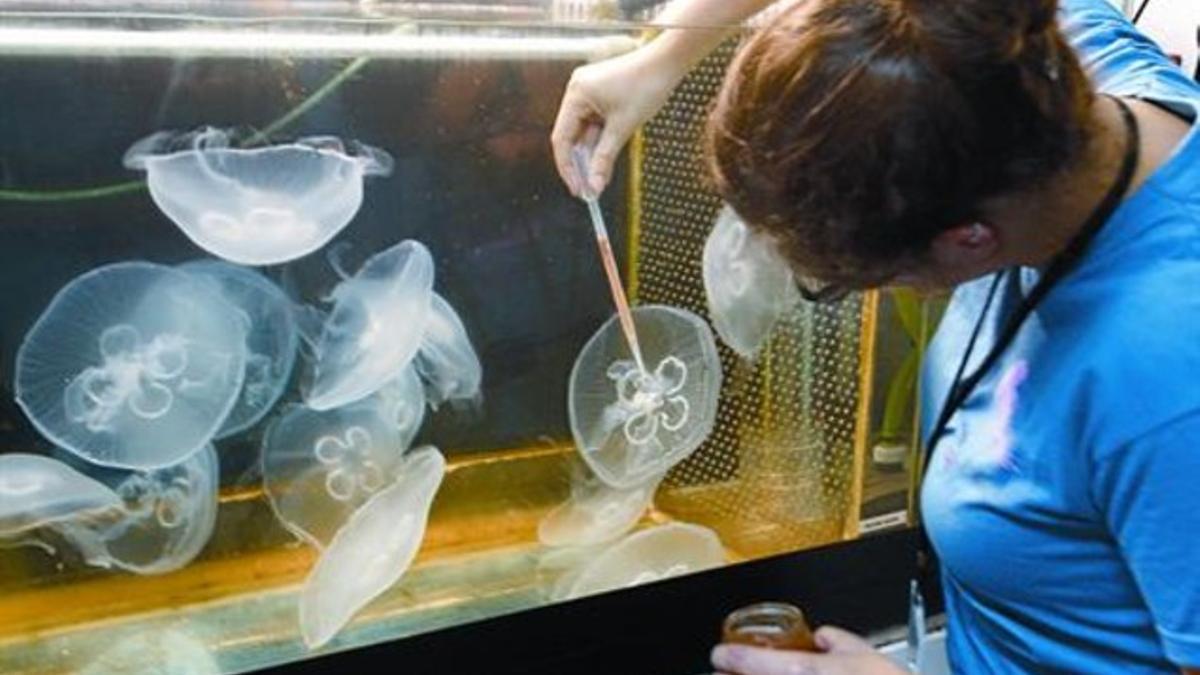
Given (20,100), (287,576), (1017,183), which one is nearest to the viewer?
(1017,183)

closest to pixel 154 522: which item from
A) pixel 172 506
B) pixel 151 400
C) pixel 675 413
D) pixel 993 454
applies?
pixel 172 506

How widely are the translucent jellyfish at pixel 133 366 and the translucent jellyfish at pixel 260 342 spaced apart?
0.4 inches

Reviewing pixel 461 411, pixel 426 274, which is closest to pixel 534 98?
pixel 426 274

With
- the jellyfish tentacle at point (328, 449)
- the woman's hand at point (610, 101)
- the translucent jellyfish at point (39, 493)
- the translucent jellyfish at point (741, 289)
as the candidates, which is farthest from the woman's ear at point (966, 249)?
the translucent jellyfish at point (39, 493)

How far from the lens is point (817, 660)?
0.85 m

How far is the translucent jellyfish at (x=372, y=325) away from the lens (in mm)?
1241

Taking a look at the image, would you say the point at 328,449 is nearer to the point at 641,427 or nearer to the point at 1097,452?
the point at 641,427

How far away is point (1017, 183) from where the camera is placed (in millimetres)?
659

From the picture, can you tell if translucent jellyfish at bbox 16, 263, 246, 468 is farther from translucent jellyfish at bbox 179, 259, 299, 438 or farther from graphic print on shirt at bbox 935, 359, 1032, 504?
graphic print on shirt at bbox 935, 359, 1032, 504

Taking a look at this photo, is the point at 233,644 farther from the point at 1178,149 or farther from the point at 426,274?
the point at 1178,149

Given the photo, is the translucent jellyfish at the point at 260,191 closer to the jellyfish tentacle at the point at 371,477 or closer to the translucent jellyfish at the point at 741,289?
the jellyfish tentacle at the point at 371,477

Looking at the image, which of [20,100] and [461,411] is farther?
[461,411]

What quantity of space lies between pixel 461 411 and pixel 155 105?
47cm

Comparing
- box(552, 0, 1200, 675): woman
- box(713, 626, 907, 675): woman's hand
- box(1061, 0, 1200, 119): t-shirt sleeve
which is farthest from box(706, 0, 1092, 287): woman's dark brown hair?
box(713, 626, 907, 675): woman's hand
